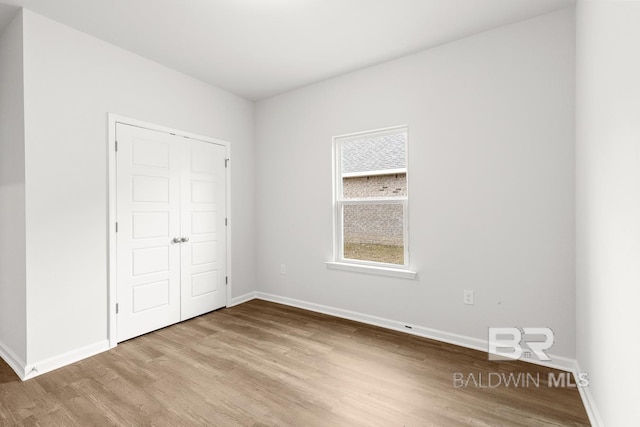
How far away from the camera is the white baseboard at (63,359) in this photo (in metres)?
2.35

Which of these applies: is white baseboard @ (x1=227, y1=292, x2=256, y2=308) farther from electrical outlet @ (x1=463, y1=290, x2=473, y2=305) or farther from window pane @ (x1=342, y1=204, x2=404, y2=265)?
electrical outlet @ (x1=463, y1=290, x2=473, y2=305)

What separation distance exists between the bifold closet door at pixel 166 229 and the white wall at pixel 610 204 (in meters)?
3.62

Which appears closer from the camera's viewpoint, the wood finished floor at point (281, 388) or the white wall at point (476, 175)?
the wood finished floor at point (281, 388)

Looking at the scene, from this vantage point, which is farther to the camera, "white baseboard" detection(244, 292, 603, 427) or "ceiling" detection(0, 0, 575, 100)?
"ceiling" detection(0, 0, 575, 100)

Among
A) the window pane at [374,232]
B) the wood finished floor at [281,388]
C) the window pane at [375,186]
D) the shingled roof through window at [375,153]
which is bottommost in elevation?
the wood finished floor at [281,388]

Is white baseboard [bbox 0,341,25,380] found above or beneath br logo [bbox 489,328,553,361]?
beneath

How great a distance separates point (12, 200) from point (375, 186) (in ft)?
10.9

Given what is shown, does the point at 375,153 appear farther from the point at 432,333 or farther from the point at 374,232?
the point at 432,333

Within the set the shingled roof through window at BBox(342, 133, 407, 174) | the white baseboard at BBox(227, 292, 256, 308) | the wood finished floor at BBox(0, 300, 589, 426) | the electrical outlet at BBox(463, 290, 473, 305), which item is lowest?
the wood finished floor at BBox(0, 300, 589, 426)

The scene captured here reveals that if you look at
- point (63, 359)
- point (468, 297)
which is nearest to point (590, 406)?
point (468, 297)

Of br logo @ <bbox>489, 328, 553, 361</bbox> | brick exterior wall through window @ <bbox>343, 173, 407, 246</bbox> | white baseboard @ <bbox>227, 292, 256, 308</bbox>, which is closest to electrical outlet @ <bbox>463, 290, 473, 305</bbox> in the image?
br logo @ <bbox>489, 328, 553, 361</bbox>

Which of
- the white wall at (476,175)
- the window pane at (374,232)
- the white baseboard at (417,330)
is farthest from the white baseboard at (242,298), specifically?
the window pane at (374,232)

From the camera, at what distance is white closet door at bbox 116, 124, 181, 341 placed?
2957 mm

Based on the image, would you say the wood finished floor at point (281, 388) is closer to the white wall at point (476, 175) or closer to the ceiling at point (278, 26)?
the white wall at point (476, 175)
